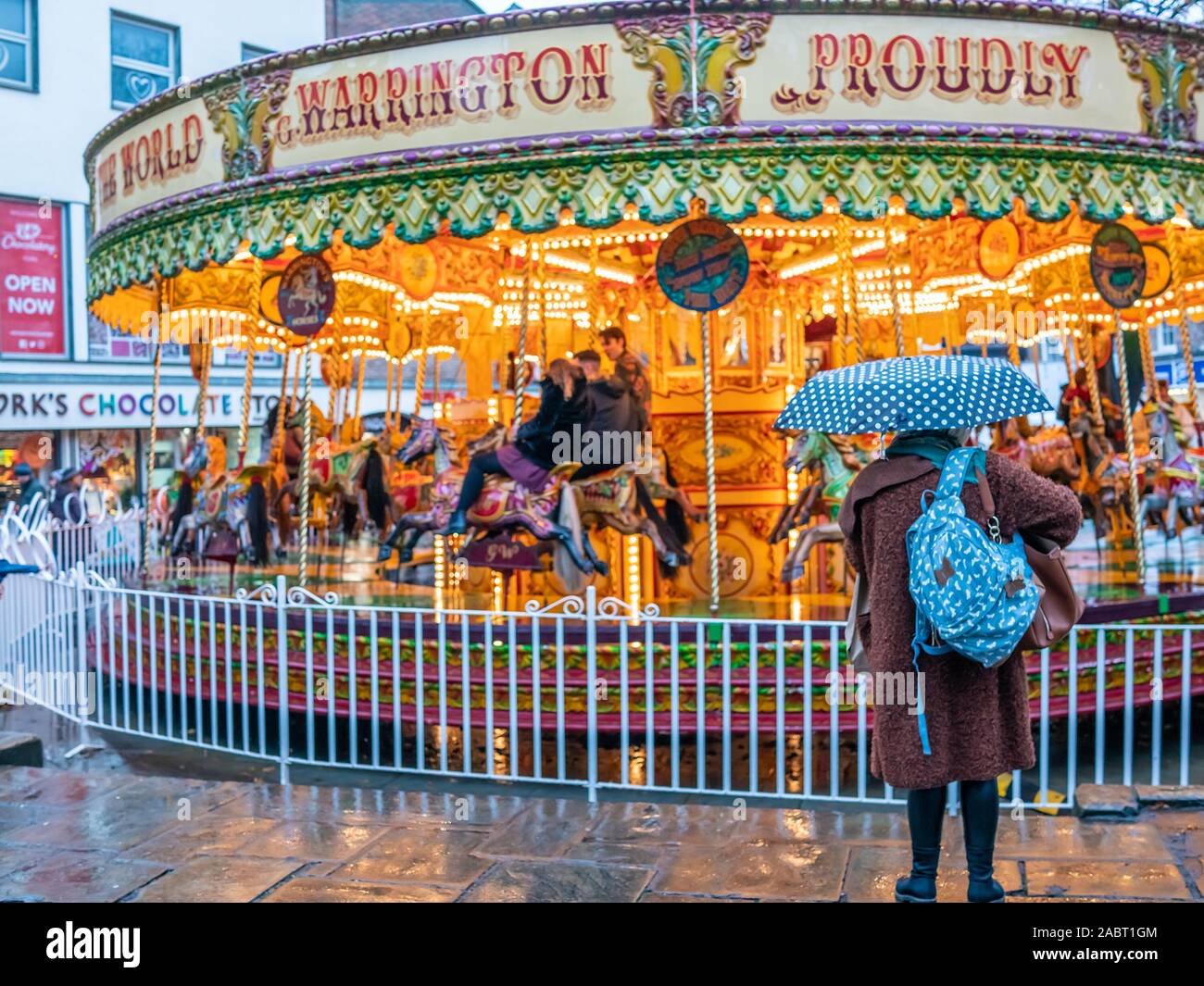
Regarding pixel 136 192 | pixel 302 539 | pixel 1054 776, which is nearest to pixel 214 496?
pixel 302 539

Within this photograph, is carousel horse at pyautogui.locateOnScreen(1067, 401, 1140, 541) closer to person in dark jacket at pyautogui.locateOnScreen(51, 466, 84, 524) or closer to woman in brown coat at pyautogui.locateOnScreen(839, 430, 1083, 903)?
woman in brown coat at pyautogui.locateOnScreen(839, 430, 1083, 903)

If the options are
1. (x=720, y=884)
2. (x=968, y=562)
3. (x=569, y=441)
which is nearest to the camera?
(x=968, y=562)

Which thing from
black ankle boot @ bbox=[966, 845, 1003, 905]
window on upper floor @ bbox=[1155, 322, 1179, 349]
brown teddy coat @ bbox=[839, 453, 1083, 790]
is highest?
window on upper floor @ bbox=[1155, 322, 1179, 349]

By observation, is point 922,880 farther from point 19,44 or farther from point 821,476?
point 19,44

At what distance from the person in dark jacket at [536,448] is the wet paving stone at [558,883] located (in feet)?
16.3

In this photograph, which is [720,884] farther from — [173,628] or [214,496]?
[214,496]

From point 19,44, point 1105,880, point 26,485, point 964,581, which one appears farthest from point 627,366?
point 19,44

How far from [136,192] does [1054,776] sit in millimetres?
8335

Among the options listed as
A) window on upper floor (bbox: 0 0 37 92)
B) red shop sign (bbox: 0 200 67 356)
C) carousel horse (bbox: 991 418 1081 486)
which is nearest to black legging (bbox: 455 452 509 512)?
carousel horse (bbox: 991 418 1081 486)

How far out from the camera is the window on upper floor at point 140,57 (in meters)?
26.9

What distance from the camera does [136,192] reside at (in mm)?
10453

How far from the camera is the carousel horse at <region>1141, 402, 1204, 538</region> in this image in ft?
40.3

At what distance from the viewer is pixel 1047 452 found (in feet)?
40.8

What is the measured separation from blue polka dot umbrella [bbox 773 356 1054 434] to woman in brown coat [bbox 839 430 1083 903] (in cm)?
14
